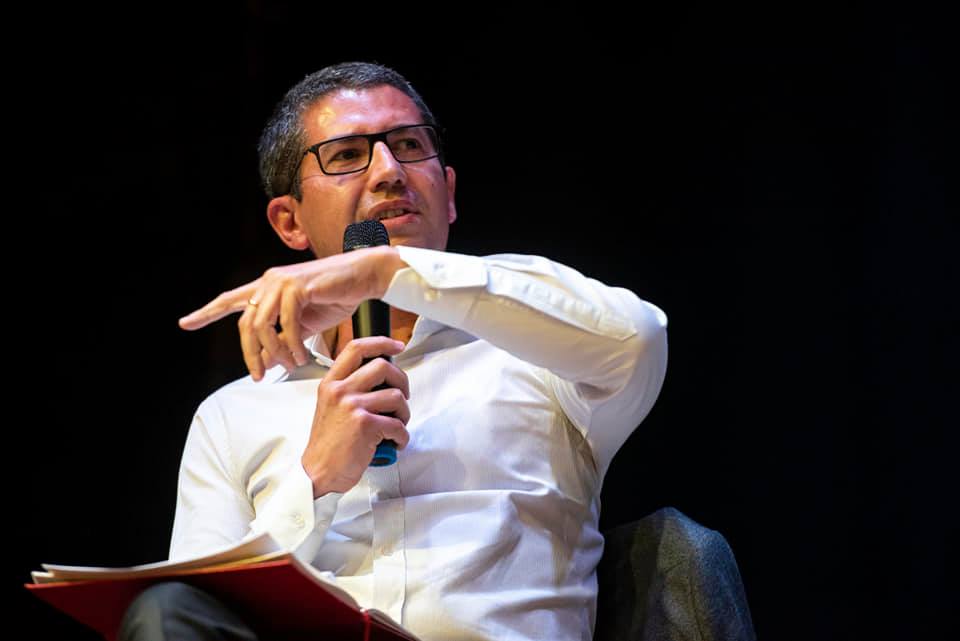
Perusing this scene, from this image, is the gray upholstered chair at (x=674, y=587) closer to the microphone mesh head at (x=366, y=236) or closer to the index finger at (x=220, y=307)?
the microphone mesh head at (x=366, y=236)

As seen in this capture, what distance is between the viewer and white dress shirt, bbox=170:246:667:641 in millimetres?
1406

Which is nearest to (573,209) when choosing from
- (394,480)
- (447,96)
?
(447,96)

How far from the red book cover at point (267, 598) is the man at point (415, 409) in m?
0.03

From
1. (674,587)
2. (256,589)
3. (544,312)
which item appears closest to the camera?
(256,589)

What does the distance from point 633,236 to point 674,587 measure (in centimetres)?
106

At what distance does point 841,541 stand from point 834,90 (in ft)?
3.09

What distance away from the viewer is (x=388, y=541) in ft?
5.06

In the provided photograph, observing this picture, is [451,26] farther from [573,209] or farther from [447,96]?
[573,209]

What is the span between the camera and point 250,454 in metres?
1.71

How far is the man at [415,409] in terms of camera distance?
1.37 m

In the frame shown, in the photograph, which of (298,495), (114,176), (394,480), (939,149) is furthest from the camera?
(114,176)

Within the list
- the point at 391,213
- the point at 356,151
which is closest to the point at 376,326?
the point at 391,213

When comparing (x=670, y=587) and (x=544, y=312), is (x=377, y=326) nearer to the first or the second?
(x=544, y=312)

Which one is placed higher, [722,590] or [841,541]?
[722,590]
